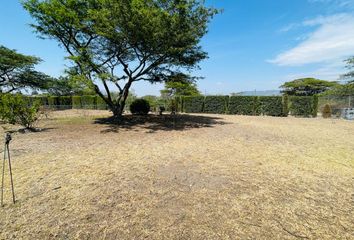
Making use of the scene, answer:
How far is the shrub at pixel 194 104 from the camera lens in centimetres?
1978

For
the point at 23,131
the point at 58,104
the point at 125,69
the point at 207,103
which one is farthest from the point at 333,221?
the point at 58,104

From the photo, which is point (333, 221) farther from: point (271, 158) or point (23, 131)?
point (23, 131)

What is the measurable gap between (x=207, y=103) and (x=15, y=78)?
19.5m

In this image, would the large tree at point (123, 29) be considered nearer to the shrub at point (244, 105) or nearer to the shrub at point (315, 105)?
the shrub at point (244, 105)

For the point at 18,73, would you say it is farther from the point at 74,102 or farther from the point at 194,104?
the point at 194,104

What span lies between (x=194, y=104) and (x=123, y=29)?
12103 millimetres

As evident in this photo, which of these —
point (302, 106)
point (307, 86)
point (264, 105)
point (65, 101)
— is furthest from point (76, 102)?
point (307, 86)

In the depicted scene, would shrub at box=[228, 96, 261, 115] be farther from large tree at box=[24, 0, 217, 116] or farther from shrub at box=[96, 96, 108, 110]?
shrub at box=[96, 96, 108, 110]

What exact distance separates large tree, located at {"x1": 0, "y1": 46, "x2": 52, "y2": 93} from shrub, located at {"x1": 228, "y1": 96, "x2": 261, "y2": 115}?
20.0 m

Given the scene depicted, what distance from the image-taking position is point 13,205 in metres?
2.89

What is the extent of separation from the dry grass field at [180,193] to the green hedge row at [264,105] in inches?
450

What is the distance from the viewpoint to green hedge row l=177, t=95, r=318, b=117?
53.9 feet

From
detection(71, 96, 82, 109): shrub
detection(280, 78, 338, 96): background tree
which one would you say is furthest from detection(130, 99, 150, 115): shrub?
detection(280, 78, 338, 96): background tree

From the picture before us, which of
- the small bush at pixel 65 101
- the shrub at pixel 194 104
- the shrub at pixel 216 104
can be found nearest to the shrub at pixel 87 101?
the small bush at pixel 65 101
